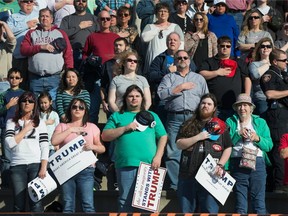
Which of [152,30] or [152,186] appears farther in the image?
[152,30]

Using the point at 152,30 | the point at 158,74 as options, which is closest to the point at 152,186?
the point at 158,74

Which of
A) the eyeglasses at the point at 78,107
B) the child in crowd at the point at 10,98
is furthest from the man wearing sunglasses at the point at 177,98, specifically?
the child in crowd at the point at 10,98

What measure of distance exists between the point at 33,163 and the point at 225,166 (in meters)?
2.42

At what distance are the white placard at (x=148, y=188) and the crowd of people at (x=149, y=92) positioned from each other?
11cm

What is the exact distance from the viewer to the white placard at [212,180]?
571 inches

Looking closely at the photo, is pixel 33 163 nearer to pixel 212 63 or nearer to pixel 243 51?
pixel 212 63

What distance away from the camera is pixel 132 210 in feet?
47.8

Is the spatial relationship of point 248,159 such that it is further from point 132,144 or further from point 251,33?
point 251,33

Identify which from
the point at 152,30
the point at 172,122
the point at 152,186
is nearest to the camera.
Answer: the point at 152,186

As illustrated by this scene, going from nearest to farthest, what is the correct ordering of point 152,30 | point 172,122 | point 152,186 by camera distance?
point 152,186
point 172,122
point 152,30

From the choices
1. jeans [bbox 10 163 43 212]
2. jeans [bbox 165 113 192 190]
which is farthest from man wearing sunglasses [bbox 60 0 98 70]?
jeans [bbox 10 163 43 212]

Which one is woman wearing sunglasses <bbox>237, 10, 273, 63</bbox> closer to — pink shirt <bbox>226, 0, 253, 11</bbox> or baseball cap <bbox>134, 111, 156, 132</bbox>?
pink shirt <bbox>226, 0, 253, 11</bbox>

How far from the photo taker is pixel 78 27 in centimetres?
1891

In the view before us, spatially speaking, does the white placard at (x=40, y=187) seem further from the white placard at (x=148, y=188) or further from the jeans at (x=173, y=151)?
the jeans at (x=173, y=151)
